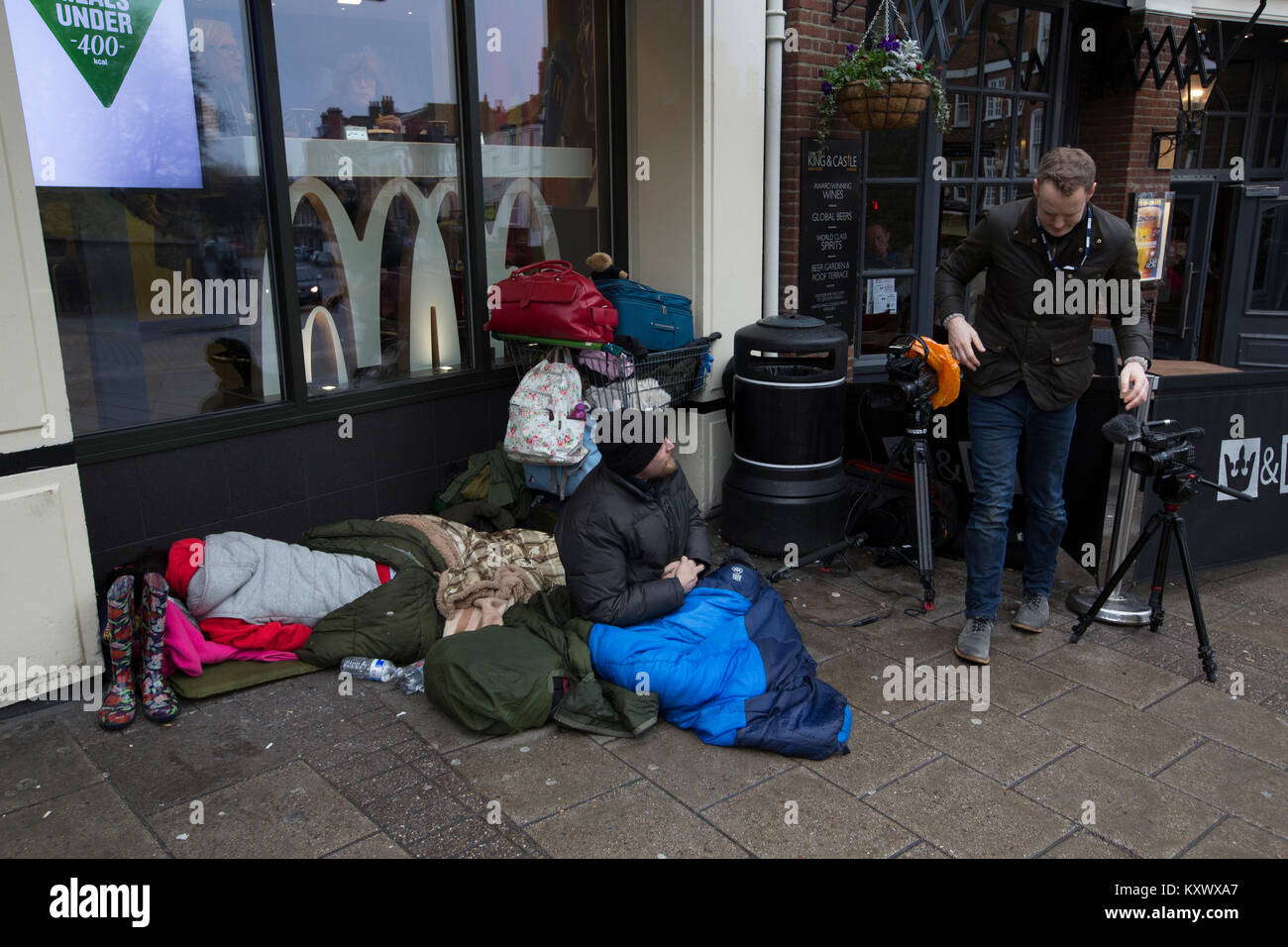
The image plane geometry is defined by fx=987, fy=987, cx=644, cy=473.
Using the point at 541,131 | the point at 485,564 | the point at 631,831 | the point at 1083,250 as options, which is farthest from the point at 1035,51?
the point at 631,831

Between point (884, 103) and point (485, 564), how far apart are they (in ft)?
12.6

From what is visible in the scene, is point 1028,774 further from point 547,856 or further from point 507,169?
point 507,169

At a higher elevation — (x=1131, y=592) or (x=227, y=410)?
(x=227, y=410)

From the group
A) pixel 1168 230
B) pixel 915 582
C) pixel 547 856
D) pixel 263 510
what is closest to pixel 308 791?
pixel 547 856

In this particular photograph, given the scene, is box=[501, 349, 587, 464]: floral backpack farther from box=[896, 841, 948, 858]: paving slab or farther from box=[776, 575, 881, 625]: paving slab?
box=[896, 841, 948, 858]: paving slab

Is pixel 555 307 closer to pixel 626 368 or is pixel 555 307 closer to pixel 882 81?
pixel 626 368

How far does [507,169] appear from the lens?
20.8ft

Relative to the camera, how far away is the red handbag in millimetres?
5387

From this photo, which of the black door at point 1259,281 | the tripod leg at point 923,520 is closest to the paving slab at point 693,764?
the tripod leg at point 923,520

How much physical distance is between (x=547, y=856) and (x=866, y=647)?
2.16 metres

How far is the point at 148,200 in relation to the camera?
192 inches

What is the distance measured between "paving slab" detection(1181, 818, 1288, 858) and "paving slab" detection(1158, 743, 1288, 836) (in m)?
0.07

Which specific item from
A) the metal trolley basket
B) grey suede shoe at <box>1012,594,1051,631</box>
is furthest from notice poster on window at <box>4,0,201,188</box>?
grey suede shoe at <box>1012,594,1051,631</box>

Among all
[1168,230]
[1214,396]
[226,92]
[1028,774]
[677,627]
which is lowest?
[1028,774]
